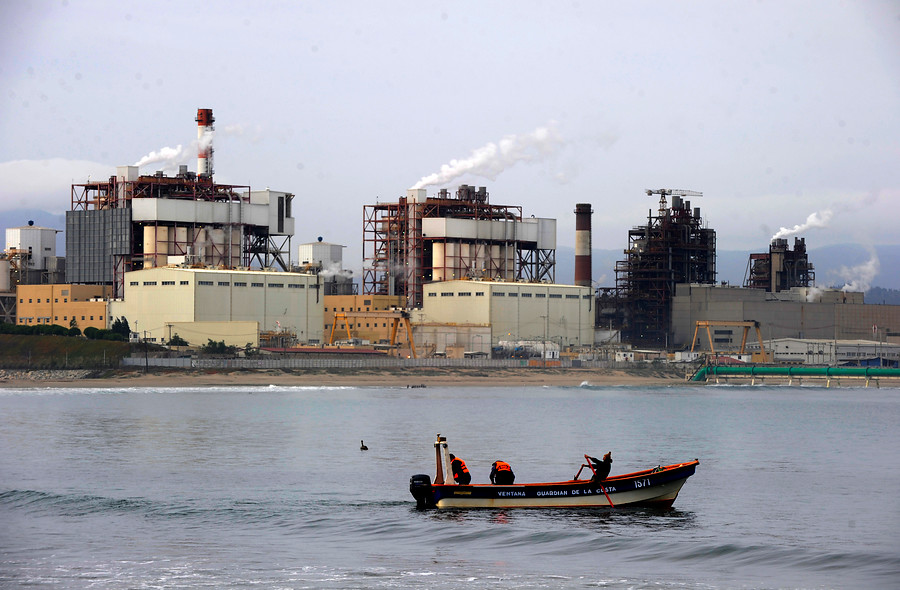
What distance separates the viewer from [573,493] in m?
46.5

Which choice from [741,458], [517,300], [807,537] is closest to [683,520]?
[807,537]

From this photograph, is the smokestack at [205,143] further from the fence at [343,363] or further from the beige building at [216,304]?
A: the fence at [343,363]

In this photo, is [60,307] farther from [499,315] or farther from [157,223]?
[499,315]

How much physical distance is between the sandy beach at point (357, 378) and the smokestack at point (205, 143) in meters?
44.2

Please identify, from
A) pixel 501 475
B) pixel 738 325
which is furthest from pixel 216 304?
pixel 501 475

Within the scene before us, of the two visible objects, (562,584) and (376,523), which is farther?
(376,523)

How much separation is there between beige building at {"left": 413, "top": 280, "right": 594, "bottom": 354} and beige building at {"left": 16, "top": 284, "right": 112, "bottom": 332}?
1836 inches

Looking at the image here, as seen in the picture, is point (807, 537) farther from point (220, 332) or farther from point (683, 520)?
point (220, 332)

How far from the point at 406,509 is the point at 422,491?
159cm

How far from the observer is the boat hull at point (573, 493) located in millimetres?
46562

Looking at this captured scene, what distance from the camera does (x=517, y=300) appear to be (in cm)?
19062

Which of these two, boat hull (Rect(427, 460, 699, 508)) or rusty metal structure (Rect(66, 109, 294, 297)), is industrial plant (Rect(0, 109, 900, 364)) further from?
boat hull (Rect(427, 460, 699, 508))

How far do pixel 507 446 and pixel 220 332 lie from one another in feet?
318

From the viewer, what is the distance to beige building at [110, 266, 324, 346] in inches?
6654
